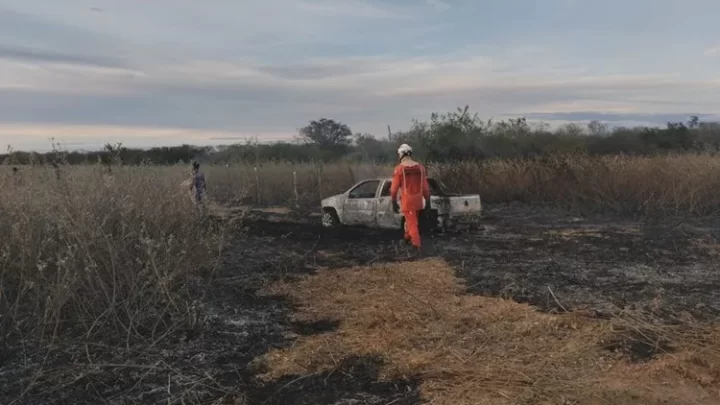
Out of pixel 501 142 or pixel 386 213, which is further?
pixel 501 142

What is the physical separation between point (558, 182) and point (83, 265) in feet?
57.0

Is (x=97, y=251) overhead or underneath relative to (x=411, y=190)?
underneath

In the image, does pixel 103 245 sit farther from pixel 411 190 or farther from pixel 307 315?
pixel 411 190

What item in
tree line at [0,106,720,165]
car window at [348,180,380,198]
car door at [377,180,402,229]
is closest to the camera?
car door at [377,180,402,229]

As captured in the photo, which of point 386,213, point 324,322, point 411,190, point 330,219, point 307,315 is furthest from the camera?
point 330,219

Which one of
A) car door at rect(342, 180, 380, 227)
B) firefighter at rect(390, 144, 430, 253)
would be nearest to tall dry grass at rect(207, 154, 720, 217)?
car door at rect(342, 180, 380, 227)

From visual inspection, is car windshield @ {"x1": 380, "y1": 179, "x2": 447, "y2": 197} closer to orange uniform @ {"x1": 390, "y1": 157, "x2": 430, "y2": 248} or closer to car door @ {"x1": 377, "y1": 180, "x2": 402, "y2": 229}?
car door @ {"x1": 377, "y1": 180, "x2": 402, "y2": 229}

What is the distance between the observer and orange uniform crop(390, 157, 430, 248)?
34.7 feet

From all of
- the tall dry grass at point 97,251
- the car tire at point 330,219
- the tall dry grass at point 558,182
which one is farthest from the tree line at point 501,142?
the tall dry grass at point 97,251

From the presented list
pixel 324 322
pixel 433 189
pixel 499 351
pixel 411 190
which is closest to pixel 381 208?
pixel 433 189

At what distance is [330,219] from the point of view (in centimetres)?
1614

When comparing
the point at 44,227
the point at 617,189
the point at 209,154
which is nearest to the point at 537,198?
the point at 617,189

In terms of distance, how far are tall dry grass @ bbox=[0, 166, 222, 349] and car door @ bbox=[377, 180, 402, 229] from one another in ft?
22.0

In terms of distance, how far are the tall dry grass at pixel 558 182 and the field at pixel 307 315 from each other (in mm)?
6367
